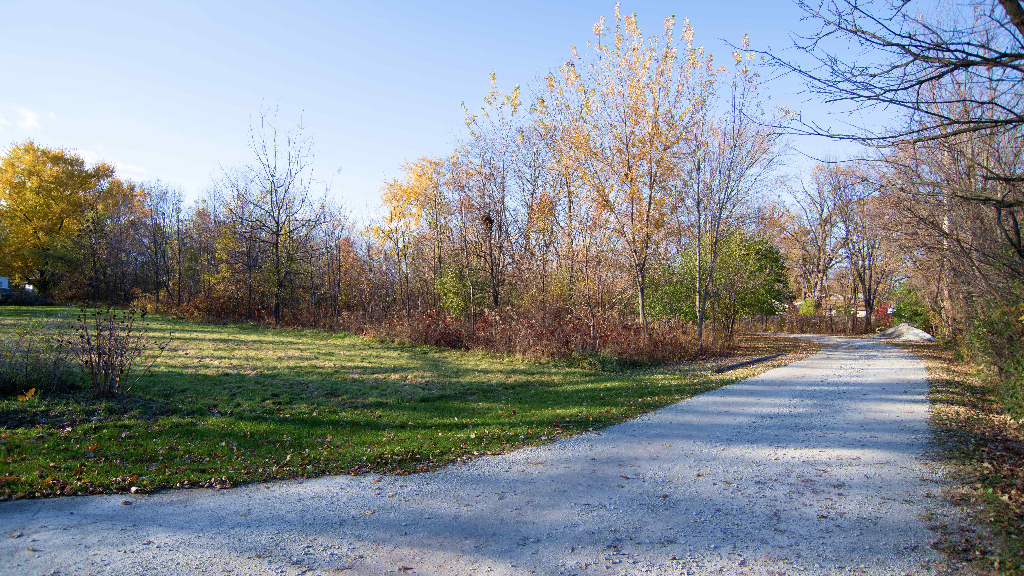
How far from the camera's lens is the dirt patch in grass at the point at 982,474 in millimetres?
3852

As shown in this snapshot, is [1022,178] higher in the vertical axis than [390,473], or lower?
higher

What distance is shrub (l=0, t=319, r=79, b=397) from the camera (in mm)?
7738

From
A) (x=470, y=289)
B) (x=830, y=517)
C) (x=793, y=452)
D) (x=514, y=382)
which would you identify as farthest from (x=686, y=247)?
(x=830, y=517)

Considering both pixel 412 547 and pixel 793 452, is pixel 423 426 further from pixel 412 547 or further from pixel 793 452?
pixel 793 452

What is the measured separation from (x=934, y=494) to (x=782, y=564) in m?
2.45

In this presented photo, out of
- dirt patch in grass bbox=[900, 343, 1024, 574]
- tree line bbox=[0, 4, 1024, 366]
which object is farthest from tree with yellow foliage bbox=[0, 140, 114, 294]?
dirt patch in grass bbox=[900, 343, 1024, 574]

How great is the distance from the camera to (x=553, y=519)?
4426 mm

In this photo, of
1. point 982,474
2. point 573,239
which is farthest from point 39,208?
point 982,474

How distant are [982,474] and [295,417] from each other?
8240mm

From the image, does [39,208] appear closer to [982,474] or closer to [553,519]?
[553,519]

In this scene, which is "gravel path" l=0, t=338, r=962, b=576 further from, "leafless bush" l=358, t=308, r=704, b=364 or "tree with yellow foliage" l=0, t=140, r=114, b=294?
"tree with yellow foliage" l=0, t=140, r=114, b=294

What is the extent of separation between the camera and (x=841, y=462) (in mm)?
6027

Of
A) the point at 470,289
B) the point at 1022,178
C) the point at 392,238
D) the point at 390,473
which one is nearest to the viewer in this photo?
the point at 1022,178

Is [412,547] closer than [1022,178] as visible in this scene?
Yes
